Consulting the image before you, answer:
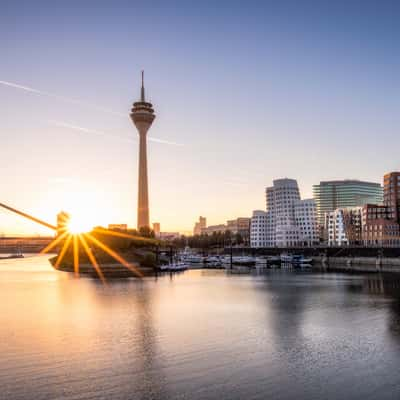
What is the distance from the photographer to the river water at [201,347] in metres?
26.7

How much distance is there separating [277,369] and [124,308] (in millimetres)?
28689

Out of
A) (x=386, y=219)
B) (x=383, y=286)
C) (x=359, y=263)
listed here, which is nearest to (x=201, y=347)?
(x=383, y=286)

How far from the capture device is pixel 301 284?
85.2m

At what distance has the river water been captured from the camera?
26672mm

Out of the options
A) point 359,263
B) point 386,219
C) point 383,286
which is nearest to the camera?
point 383,286

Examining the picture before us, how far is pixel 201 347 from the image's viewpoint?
1412 inches

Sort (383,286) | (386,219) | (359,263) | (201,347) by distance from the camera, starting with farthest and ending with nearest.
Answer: (386,219) → (359,263) → (383,286) → (201,347)

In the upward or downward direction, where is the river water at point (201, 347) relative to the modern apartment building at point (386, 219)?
downward

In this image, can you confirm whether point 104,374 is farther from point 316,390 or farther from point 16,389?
point 316,390

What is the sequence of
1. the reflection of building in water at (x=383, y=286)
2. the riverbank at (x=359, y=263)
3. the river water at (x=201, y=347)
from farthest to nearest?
the riverbank at (x=359, y=263) → the reflection of building in water at (x=383, y=286) → the river water at (x=201, y=347)

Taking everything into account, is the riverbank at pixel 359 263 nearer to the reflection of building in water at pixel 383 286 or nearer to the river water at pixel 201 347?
the reflection of building in water at pixel 383 286

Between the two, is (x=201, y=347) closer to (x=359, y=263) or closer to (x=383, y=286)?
(x=383, y=286)

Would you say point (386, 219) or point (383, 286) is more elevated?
point (386, 219)

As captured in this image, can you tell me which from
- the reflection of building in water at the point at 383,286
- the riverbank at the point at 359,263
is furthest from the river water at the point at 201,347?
the riverbank at the point at 359,263
